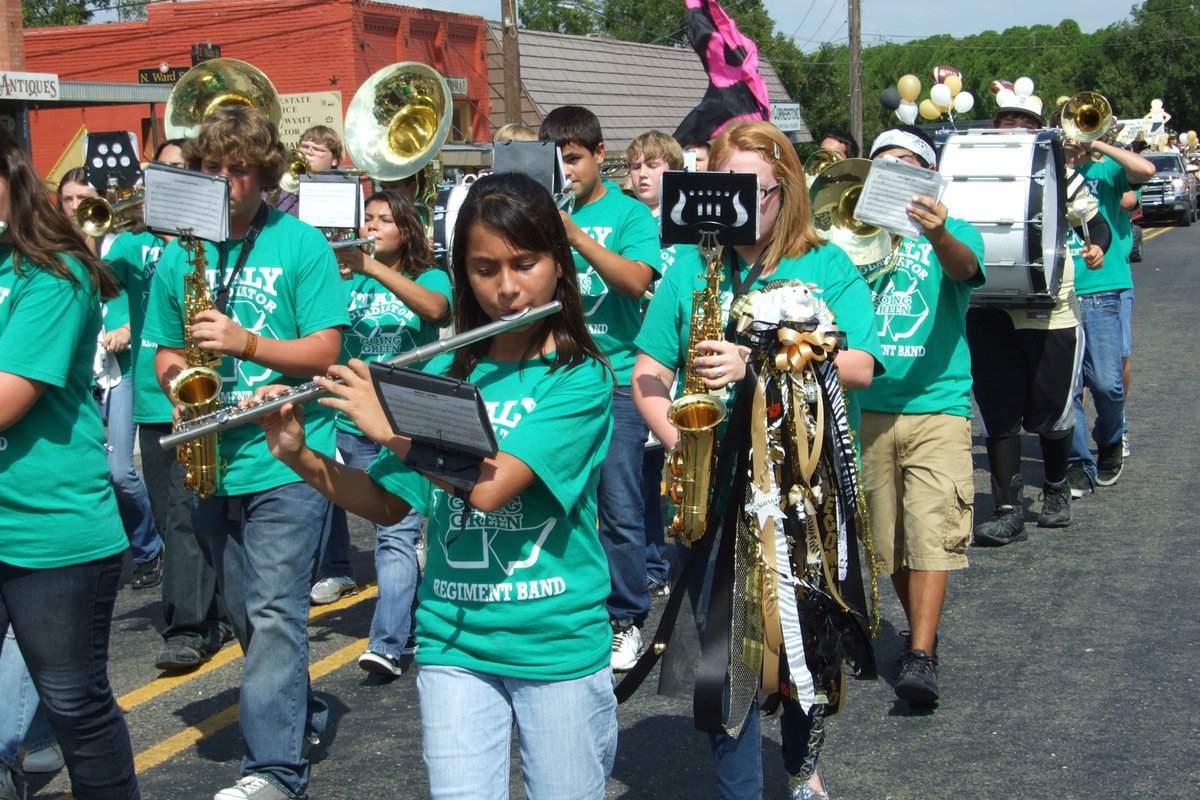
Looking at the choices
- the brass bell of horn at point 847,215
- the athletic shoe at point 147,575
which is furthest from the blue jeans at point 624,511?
the athletic shoe at point 147,575

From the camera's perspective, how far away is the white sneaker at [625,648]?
19.0 feet

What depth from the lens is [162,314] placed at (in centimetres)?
457

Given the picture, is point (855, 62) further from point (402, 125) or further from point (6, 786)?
point (6, 786)

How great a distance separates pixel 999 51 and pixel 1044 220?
94.4m

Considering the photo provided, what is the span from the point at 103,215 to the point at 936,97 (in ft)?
20.1

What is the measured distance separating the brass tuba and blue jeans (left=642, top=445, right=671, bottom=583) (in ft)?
5.40

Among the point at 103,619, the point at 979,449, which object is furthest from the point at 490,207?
the point at 979,449

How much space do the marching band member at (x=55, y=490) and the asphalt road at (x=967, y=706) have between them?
3.52 feet

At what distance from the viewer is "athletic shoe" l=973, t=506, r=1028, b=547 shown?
762 cm

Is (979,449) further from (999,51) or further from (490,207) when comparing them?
(999,51)

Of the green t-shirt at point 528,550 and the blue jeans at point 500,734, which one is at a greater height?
the green t-shirt at point 528,550

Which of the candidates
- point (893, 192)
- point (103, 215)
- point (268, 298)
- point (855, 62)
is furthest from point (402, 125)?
point (855, 62)

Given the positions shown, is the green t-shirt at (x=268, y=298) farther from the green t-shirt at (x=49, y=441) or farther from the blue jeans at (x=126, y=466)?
the blue jeans at (x=126, y=466)

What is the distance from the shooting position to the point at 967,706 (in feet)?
17.3
